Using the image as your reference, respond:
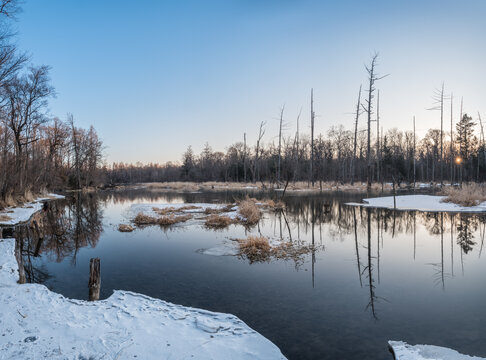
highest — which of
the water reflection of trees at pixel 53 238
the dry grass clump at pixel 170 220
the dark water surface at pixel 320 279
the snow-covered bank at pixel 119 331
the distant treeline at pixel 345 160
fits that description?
the distant treeline at pixel 345 160

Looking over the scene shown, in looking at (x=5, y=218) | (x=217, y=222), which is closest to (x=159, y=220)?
(x=217, y=222)

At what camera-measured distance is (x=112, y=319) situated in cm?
467

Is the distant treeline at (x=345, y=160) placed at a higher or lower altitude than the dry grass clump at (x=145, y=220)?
higher

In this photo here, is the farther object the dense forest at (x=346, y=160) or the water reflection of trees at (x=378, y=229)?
the dense forest at (x=346, y=160)

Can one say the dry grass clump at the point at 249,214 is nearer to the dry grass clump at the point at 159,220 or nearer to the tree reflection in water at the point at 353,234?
the tree reflection in water at the point at 353,234

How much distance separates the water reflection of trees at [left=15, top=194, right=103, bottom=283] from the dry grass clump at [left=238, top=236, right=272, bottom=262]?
5332mm

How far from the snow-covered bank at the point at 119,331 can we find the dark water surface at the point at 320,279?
0.48 metres

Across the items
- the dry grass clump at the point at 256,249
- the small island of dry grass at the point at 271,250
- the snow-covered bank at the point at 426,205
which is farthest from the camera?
the snow-covered bank at the point at 426,205

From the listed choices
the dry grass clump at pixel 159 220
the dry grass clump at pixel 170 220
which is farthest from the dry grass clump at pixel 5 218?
the dry grass clump at pixel 170 220

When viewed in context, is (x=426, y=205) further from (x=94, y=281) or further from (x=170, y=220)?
(x=94, y=281)

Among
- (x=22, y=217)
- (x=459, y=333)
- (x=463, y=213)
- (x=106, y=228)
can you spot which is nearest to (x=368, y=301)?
(x=459, y=333)

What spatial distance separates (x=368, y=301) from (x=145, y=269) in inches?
222

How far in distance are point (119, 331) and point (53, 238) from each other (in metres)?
10.3

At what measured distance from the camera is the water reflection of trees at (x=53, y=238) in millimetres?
8758
